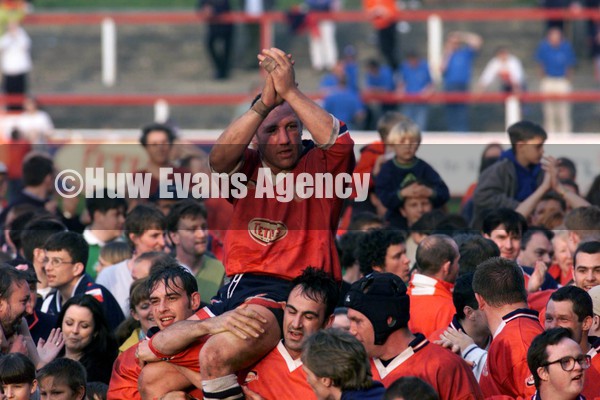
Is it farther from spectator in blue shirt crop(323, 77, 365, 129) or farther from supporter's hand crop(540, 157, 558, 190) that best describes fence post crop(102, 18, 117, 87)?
supporter's hand crop(540, 157, 558, 190)

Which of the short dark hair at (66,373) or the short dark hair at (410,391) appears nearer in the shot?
the short dark hair at (410,391)

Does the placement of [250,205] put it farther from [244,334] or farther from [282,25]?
[282,25]

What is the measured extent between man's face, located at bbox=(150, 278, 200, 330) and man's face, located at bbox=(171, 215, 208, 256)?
2.36 m

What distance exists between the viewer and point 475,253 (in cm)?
864

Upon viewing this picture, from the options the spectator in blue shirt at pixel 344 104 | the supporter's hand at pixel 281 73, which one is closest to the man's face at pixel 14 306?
the supporter's hand at pixel 281 73

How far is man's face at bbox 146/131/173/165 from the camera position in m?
12.8

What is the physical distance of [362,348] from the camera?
20.4ft

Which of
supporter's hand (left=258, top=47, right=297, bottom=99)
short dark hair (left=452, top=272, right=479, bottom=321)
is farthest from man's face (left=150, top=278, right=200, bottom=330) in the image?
short dark hair (left=452, top=272, right=479, bottom=321)

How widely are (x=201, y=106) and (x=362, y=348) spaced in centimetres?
1786

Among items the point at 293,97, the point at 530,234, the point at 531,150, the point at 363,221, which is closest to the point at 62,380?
the point at 293,97

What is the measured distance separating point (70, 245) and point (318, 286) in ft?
9.66

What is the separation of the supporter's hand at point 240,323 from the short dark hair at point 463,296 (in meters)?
1.52

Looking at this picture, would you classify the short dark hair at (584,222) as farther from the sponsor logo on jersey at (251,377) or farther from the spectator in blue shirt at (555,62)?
the spectator in blue shirt at (555,62)

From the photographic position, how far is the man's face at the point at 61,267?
9.20 metres
